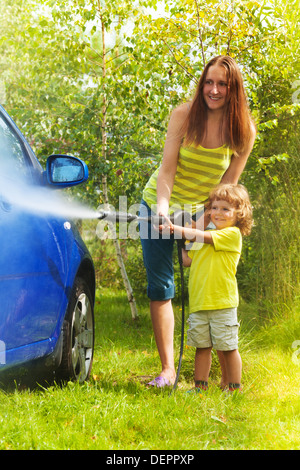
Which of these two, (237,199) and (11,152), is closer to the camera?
(11,152)

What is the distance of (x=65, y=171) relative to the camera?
2.94 m

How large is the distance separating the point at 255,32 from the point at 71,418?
403cm

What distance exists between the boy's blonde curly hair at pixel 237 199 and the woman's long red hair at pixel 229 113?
0.27 metres

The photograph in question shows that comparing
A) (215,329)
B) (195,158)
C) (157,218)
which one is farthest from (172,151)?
(215,329)

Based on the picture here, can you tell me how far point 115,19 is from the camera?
6094 millimetres

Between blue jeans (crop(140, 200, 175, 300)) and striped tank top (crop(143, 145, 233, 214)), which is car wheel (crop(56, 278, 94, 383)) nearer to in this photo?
blue jeans (crop(140, 200, 175, 300))

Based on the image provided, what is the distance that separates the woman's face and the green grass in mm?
1697

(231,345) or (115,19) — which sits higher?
(115,19)

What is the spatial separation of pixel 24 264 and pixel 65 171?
611mm

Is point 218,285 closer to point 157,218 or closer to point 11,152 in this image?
point 157,218

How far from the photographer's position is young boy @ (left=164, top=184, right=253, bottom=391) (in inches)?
129

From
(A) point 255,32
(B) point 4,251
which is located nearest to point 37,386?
(B) point 4,251

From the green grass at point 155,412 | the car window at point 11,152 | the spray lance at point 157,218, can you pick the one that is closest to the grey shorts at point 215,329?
the spray lance at point 157,218
